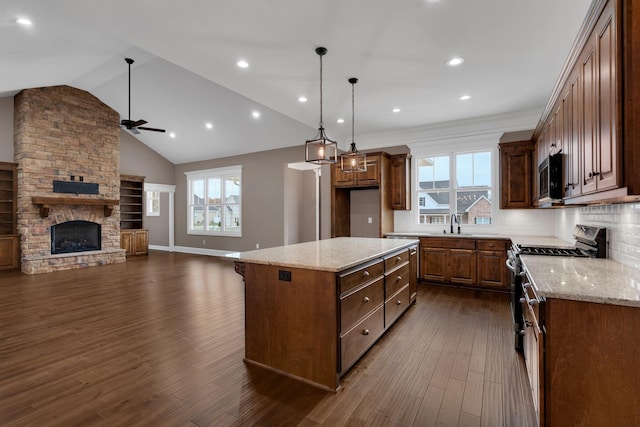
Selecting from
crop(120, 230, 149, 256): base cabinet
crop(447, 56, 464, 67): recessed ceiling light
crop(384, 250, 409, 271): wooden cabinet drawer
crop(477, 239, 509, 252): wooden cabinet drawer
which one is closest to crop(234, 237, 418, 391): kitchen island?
crop(384, 250, 409, 271): wooden cabinet drawer

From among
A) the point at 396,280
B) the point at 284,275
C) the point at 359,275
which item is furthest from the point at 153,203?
the point at 359,275

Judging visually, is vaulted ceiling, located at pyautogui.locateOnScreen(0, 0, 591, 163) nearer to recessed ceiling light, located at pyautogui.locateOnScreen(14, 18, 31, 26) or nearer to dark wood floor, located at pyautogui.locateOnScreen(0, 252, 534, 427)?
recessed ceiling light, located at pyautogui.locateOnScreen(14, 18, 31, 26)

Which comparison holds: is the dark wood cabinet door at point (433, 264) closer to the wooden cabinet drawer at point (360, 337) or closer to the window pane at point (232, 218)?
Result: the wooden cabinet drawer at point (360, 337)

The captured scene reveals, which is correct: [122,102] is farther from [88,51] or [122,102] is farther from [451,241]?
[451,241]

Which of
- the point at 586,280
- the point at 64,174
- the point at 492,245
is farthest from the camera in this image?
the point at 64,174

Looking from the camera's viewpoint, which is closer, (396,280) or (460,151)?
Result: (396,280)

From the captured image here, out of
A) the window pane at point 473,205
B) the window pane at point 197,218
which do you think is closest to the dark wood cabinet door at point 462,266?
the window pane at point 473,205

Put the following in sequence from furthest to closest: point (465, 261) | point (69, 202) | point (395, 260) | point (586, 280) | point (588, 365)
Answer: point (69, 202) < point (465, 261) < point (395, 260) < point (586, 280) < point (588, 365)

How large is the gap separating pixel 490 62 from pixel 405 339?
3.13 meters

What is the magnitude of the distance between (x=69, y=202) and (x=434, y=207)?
8.06 meters

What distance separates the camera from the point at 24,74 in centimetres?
541

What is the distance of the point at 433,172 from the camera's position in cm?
592

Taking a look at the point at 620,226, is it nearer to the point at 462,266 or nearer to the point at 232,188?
the point at 462,266

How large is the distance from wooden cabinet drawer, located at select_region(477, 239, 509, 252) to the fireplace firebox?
28.6 feet
